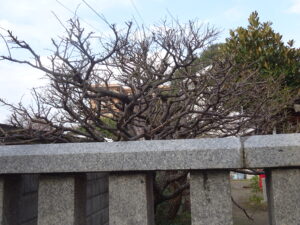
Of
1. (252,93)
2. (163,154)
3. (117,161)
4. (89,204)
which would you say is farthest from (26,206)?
(252,93)

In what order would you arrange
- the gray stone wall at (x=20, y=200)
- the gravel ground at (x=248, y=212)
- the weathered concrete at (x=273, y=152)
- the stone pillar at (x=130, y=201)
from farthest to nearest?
1. the gravel ground at (x=248, y=212)
2. the gray stone wall at (x=20, y=200)
3. the stone pillar at (x=130, y=201)
4. the weathered concrete at (x=273, y=152)

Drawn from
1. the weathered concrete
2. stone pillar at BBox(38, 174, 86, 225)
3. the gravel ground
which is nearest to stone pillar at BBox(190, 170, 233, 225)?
the weathered concrete

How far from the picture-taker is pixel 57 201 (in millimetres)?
1647

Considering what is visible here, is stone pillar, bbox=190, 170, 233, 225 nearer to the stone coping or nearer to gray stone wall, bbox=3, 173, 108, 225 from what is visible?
the stone coping

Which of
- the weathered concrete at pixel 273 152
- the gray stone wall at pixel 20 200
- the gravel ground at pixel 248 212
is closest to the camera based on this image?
Answer: the weathered concrete at pixel 273 152

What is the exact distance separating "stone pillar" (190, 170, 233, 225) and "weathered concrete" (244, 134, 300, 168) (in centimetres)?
15

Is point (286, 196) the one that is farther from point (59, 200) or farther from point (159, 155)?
point (59, 200)

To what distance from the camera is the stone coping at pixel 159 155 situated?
1.48 m

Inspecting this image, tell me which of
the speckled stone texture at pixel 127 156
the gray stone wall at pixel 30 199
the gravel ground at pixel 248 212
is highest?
the speckled stone texture at pixel 127 156

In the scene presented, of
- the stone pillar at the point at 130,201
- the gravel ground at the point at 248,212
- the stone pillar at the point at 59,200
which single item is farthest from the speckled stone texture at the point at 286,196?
the gravel ground at the point at 248,212

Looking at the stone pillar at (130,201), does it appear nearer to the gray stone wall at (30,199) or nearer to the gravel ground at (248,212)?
the gray stone wall at (30,199)

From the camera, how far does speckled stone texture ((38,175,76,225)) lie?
163 cm

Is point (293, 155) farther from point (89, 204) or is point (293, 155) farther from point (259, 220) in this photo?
point (259, 220)

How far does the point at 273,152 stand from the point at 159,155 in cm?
52
